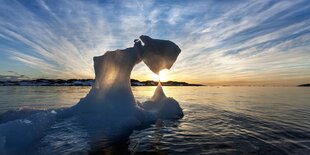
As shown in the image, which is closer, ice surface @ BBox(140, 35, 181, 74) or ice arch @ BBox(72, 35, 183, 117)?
ice arch @ BBox(72, 35, 183, 117)

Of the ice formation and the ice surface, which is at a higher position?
the ice surface

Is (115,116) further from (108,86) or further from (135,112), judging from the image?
(108,86)

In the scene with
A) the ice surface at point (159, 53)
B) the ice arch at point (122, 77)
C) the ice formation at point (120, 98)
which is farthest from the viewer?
the ice surface at point (159, 53)

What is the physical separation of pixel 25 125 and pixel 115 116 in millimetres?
5688

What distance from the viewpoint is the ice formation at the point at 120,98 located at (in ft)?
44.4

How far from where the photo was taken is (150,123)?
1459 centimetres

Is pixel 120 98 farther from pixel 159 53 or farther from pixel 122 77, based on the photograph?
pixel 159 53

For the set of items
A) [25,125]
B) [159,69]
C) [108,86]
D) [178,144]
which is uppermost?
[159,69]

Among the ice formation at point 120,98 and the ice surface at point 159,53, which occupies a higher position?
the ice surface at point 159,53

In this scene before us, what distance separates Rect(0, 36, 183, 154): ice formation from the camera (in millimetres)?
13531

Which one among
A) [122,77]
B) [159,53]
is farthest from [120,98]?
[159,53]

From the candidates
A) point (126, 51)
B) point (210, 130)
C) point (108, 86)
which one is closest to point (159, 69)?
point (126, 51)

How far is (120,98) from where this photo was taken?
15492 millimetres

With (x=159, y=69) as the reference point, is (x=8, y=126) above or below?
below
